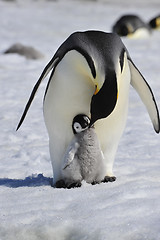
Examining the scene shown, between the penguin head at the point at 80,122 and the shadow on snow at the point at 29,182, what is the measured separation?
1.57 feet

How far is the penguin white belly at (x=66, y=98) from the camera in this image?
11.3 feet

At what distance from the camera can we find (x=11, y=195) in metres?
3.41

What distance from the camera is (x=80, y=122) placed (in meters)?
3.48

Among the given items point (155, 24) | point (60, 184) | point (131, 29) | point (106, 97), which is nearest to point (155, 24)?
point (155, 24)

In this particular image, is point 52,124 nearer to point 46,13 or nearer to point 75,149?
point 75,149

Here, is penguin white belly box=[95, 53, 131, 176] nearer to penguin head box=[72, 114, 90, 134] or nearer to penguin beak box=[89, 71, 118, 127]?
penguin head box=[72, 114, 90, 134]

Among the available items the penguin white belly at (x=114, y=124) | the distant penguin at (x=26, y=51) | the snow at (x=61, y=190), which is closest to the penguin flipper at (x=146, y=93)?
the penguin white belly at (x=114, y=124)

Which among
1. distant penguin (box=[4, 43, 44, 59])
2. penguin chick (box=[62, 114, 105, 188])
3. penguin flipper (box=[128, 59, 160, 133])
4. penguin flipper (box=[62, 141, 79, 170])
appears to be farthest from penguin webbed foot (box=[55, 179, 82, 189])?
distant penguin (box=[4, 43, 44, 59])

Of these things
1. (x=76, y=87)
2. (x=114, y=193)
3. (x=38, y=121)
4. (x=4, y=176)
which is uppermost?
(x=76, y=87)

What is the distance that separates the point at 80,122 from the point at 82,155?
0.67 ft

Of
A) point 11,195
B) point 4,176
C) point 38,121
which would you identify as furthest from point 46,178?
point 38,121

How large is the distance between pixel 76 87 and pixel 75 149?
371mm

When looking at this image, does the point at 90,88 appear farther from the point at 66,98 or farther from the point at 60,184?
the point at 60,184

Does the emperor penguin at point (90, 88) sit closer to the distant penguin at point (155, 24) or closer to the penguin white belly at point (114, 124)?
the penguin white belly at point (114, 124)
